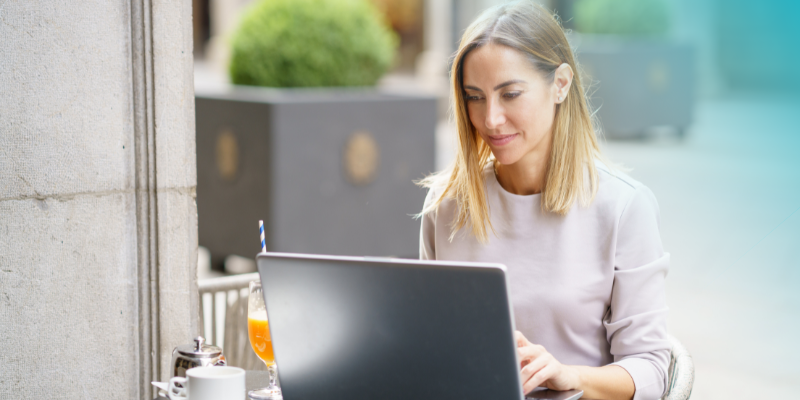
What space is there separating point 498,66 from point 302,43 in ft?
12.4

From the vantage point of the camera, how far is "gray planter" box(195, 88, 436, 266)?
16.7ft

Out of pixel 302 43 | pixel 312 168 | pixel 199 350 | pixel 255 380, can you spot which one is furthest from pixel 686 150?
pixel 199 350

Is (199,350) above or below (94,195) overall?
below

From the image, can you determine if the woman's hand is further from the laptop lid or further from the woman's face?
the woman's face

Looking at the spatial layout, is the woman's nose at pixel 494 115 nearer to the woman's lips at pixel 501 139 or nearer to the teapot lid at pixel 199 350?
the woman's lips at pixel 501 139

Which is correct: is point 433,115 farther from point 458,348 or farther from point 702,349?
point 458,348

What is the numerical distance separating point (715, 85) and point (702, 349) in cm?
811

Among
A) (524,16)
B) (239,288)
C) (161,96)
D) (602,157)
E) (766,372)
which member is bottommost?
(766,372)

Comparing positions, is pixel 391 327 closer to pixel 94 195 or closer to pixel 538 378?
pixel 538 378

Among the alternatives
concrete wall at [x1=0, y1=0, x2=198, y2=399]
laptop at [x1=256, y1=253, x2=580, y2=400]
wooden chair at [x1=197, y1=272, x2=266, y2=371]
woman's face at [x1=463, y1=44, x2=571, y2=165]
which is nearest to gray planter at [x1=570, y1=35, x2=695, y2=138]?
wooden chair at [x1=197, y1=272, x2=266, y2=371]

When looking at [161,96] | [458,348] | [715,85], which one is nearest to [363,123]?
[161,96]

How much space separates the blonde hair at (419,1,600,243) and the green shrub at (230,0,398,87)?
11.7 ft

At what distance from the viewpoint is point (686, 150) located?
10742mm

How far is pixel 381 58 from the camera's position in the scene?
567 cm
